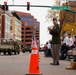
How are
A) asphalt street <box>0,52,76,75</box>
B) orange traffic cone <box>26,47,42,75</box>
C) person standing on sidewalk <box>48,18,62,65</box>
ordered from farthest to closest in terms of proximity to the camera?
person standing on sidewalk <box>48,18,62,65</box>
asphalt street <box>0,52,76,75</box>
orange traffic cone <box>26,47,42,75</box>

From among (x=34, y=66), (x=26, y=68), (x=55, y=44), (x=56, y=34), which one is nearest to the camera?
(x=34, y=66)

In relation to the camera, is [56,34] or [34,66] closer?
[34,66]

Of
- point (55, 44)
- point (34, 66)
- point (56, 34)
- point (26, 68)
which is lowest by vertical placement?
point (26, 68)

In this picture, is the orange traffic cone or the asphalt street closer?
the orange traffic cone

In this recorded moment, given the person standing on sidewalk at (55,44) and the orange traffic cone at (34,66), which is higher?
the person standing on sidewalk at (55,44)

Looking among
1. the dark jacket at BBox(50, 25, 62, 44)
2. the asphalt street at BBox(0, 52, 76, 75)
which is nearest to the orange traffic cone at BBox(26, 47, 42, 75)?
the asphalt street at BBox(0, 52, 76, 75)

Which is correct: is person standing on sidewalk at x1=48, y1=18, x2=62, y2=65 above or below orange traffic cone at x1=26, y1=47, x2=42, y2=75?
above

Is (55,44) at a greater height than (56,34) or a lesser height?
lesser

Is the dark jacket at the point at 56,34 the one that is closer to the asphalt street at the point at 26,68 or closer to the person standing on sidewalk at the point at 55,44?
the person standing on sidewalk at the point at 55,44

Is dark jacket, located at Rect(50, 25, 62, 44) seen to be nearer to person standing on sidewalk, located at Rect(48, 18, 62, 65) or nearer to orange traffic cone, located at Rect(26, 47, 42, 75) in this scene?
person standing on sidewalk, located at Rect(48, 18, 62, 65)

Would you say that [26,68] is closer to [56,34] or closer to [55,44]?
[55,44]

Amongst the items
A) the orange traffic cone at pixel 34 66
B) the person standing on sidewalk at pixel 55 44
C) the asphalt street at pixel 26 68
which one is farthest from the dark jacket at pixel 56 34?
the orange traffic cone at pixel 34 66

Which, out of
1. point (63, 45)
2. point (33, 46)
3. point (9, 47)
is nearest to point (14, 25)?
point (9, 47)

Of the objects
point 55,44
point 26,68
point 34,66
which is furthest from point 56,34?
point 34,66
